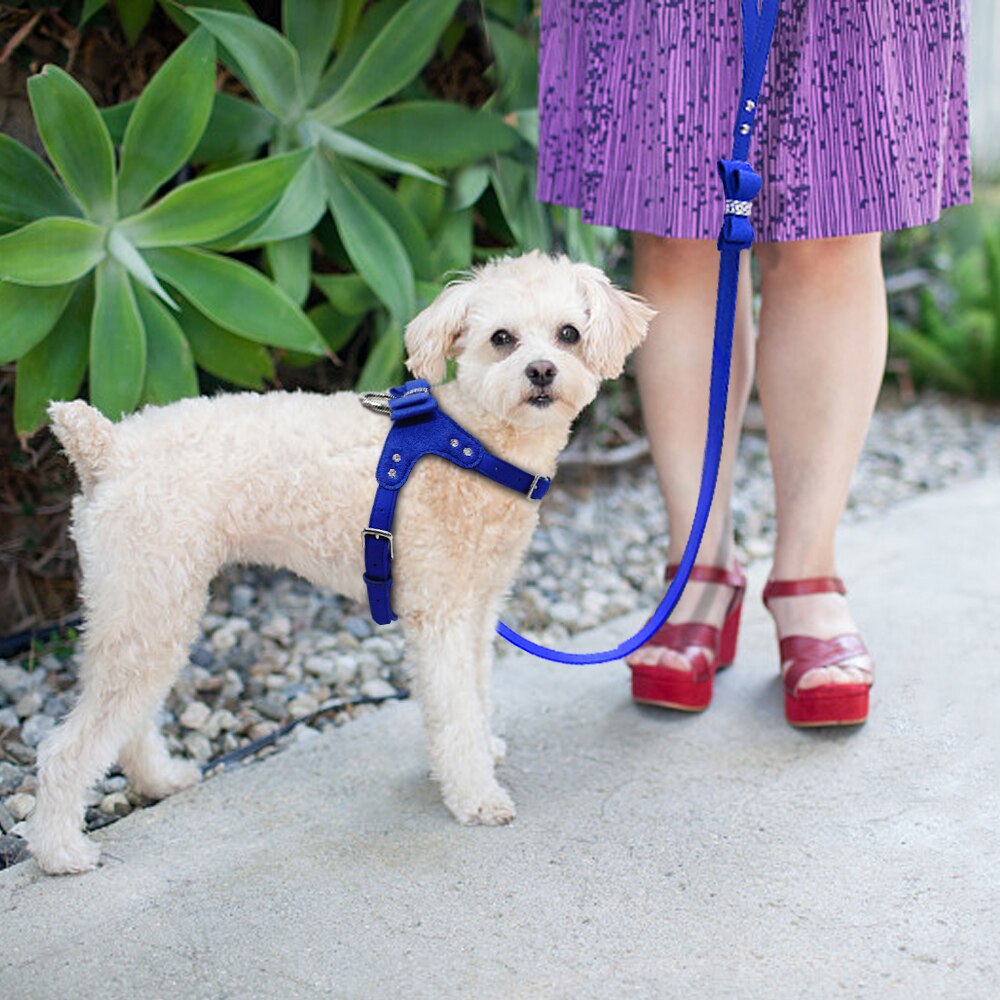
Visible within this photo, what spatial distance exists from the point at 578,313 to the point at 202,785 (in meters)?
1.14

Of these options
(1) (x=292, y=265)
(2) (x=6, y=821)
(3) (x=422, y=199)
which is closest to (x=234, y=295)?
(1) (x=292, y=265)

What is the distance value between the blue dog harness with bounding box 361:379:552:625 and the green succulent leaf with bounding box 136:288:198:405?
509 mm

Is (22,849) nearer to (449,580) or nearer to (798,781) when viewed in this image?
(449,580)

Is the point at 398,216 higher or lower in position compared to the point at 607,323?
→ higher

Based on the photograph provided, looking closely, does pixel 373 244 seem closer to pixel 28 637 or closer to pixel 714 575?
pixel 714 575

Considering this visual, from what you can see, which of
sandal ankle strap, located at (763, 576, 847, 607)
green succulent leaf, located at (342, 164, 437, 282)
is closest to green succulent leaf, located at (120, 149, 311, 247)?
green succulent leaf, located at (342, 164, 437, 282)

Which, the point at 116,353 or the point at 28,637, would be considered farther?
the point at 28,637

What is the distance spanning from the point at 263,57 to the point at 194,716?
1423 mm

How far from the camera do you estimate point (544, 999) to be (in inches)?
64.3

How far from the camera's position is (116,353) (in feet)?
7.65

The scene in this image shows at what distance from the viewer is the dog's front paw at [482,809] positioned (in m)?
2.11

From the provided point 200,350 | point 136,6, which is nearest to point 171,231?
point 200,350

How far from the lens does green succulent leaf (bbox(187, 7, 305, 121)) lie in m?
2.40

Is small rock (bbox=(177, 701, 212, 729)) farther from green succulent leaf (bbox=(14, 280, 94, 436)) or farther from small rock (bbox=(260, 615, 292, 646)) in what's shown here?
green succulent leaf (bbox=(14, 280, 94, 436))
